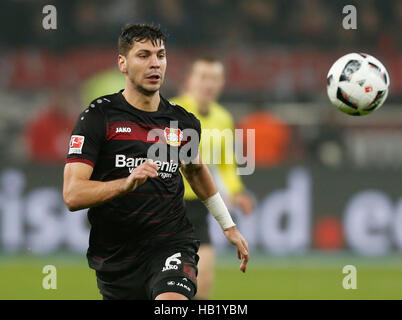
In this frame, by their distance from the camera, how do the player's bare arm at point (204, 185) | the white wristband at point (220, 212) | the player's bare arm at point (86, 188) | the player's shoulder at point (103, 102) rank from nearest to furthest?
the player's bare arm at point (86, 188)
the player's shoulder at point (103, 102)
the player's bare arm at point (204, 185)
the white wristband at point (220, 212)

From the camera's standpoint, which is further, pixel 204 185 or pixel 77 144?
pixel 204 185

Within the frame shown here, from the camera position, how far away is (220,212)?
572 cm

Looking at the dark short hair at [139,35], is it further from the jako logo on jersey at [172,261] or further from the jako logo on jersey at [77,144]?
the jako logo on jersey at [172,261]

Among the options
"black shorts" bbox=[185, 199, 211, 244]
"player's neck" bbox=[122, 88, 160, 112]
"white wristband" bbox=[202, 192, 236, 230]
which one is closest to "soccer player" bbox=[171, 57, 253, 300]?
"black shorts" bbox=[185, 199, 211, 244]

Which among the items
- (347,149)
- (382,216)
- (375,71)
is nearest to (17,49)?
(347,149)

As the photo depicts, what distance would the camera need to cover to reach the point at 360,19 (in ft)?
52.2

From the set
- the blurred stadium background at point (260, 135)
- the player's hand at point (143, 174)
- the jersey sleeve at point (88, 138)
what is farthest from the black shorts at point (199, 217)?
the player's hand at point (143, 174)

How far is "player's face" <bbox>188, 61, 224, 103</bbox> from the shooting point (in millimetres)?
7691

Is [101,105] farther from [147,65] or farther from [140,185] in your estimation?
[140,185]

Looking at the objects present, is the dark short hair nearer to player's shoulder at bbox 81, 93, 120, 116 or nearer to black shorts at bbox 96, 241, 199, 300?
player's shoulder at bbox 81, 93, 120, 116

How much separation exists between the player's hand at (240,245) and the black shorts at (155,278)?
1.04ft

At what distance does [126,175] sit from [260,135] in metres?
7.83

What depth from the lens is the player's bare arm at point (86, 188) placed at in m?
4.73

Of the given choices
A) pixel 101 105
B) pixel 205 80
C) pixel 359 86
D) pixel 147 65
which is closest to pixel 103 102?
pixel 101 105
